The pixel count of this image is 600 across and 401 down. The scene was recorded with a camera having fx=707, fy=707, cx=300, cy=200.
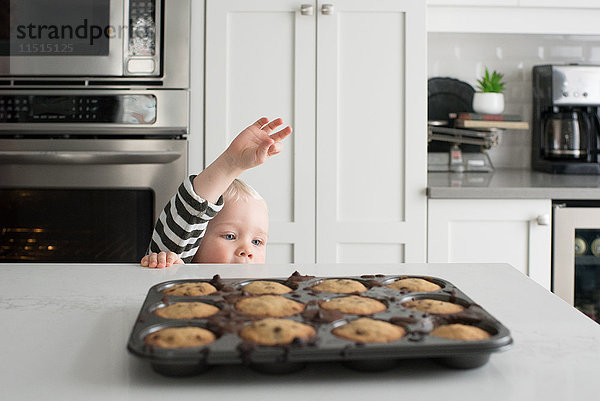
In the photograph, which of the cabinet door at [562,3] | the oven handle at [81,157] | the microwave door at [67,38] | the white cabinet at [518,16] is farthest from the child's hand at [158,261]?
the cabinet door at [562,3]

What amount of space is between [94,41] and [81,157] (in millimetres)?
343

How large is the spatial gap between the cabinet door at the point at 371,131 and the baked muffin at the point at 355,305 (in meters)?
1.50

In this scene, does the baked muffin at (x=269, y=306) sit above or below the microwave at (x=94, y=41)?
below

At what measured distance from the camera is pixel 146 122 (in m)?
2.08

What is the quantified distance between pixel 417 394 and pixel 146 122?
1703mm

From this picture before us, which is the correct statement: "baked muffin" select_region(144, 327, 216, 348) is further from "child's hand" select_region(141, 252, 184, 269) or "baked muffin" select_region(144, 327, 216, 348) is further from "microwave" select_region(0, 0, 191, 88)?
"microwave" select_region(0, 0, 191, 88)

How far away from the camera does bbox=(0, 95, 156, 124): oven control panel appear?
208cm

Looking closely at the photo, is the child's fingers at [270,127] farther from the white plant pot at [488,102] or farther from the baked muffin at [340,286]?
the white plant pot at [488,102]

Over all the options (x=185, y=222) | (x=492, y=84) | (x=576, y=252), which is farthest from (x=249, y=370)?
(x=492, y=84)

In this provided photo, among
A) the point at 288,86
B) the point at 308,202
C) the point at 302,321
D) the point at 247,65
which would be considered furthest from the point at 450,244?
the point at 302,321

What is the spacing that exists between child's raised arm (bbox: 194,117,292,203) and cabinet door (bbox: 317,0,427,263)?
86cm

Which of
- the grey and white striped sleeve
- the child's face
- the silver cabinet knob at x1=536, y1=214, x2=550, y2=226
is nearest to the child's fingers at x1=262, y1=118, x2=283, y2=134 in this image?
the grey and white striped sleeve

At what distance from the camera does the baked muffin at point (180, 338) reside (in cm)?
53

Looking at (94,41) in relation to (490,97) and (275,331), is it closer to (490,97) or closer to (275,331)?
(490,97)
